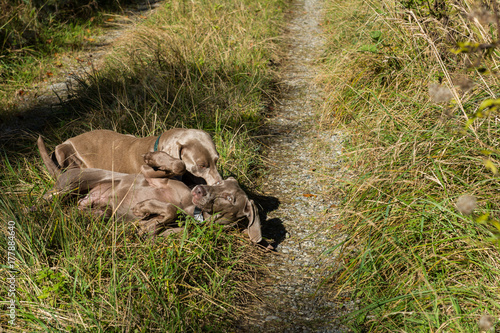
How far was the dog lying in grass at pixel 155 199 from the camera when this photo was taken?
3.10 m

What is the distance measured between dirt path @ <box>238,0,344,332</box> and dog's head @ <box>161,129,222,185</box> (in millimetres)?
679

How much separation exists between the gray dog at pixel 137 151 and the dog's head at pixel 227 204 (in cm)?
25

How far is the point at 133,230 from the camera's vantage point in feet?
10.1

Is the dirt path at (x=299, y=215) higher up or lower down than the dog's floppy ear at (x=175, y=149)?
lower down

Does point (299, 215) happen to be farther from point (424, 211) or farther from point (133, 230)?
point (133, 230)

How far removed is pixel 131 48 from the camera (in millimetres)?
5906

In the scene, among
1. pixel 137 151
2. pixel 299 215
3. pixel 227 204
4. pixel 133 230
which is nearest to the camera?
pixel 133 230

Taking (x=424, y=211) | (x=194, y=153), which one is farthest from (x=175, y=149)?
(x=424, y=211)

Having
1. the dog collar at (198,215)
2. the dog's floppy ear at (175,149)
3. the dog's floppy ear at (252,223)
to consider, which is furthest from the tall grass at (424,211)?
the dog's floppy ear at (175,149)

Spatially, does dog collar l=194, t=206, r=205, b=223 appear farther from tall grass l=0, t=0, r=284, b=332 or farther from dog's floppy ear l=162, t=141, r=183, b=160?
dog's floppy ear l=162, t=141, r=183, b=160

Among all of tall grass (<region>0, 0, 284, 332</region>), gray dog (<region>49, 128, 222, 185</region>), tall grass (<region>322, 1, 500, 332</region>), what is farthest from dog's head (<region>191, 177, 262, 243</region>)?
tall grass (<region>322, 1, 500, 332</region>)

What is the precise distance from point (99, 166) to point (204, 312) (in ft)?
5.54

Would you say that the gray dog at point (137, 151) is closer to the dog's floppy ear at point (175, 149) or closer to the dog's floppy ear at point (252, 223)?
the dog's floppy ear at point (175, 149)

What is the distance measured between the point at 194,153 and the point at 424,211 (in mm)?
1722
